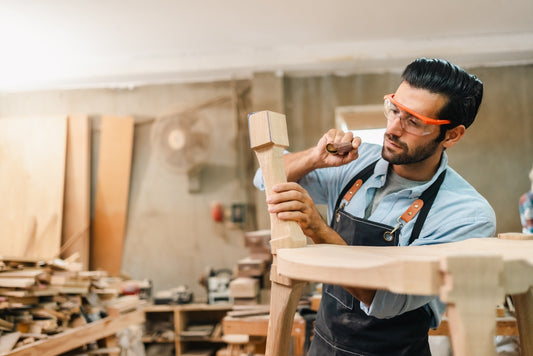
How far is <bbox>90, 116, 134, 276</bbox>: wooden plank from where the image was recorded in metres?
6.19

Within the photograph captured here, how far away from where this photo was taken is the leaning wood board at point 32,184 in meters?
5.93

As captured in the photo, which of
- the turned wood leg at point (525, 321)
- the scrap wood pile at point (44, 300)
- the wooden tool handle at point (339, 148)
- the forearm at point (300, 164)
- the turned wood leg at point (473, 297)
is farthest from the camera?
the scrap wood pile at point (44, 300)

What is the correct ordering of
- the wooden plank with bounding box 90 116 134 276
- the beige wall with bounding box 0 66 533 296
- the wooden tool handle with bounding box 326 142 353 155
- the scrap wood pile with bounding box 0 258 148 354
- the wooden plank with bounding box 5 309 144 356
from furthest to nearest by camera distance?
1. the wooden plank with bounding box 90 116 134 276
2. the beige wall with bounding box 0 66 533 296
3. the scrap wood pile with bounding box 0 258 148 354
4. the wooden plank with bounding box 5 309 144 356
5. the wooden tool handle with bounding box 326 142 353 155

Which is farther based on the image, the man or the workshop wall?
the workshop wall

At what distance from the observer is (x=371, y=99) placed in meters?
5.98

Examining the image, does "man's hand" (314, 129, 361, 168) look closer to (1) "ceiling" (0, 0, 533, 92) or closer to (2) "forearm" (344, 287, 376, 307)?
(2) "forearm" (344, 287, 376, 307)

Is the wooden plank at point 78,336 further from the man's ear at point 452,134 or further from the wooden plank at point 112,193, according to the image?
the man's ear at point 452,134

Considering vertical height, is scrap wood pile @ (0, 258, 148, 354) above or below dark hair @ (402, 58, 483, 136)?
below

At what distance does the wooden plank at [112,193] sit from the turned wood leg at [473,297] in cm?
601

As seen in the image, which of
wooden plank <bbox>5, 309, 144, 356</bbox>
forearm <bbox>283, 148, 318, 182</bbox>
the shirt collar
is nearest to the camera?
forearm <bbox>283, 148, 318, 182</bbox>

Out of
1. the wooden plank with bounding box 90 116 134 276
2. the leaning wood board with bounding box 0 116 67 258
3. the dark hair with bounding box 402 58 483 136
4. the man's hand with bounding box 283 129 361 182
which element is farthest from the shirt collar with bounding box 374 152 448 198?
the leaning wood board with bounding box 0 116 67 258

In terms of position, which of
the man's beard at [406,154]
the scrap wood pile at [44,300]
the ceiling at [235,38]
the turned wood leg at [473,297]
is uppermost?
the ceiling at [235,38]

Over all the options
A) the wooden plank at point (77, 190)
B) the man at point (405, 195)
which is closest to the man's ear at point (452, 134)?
the man at point (405, 195)

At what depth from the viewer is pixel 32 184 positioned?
6.09 m
